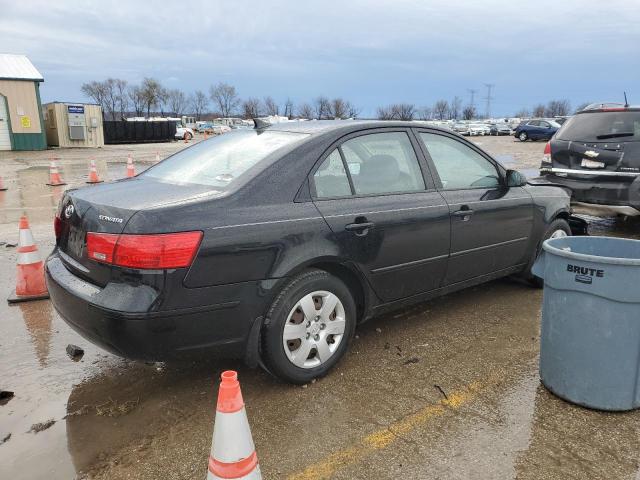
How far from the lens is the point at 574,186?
23.7 feet

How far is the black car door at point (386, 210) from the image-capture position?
3.27 meters

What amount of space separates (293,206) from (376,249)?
0.68 metres

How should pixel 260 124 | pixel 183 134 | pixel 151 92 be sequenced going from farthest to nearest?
1. pixel 151 92
2. pixel 183 134
3. pixel 260 124

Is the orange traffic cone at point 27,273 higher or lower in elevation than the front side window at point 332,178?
lower

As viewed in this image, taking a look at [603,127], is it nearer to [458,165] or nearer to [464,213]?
[458,165]

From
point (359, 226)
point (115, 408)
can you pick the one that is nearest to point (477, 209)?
point (359, 226)

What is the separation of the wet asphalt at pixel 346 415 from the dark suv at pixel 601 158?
142 inches

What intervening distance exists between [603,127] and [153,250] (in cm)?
674

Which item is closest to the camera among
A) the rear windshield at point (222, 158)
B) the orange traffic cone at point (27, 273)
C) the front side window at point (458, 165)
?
the rear windshield at point (222, 158)

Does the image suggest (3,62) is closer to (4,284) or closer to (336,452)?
(4,284)

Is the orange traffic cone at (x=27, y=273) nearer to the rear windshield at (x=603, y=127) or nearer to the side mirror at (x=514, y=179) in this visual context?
the side mirror at (x=514, y=179)

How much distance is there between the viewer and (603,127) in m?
7.09

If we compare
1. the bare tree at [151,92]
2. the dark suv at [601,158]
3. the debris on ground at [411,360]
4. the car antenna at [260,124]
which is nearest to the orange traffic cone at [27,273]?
the car antenna at [260,124]

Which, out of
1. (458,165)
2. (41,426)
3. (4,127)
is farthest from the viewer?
(4,127)
